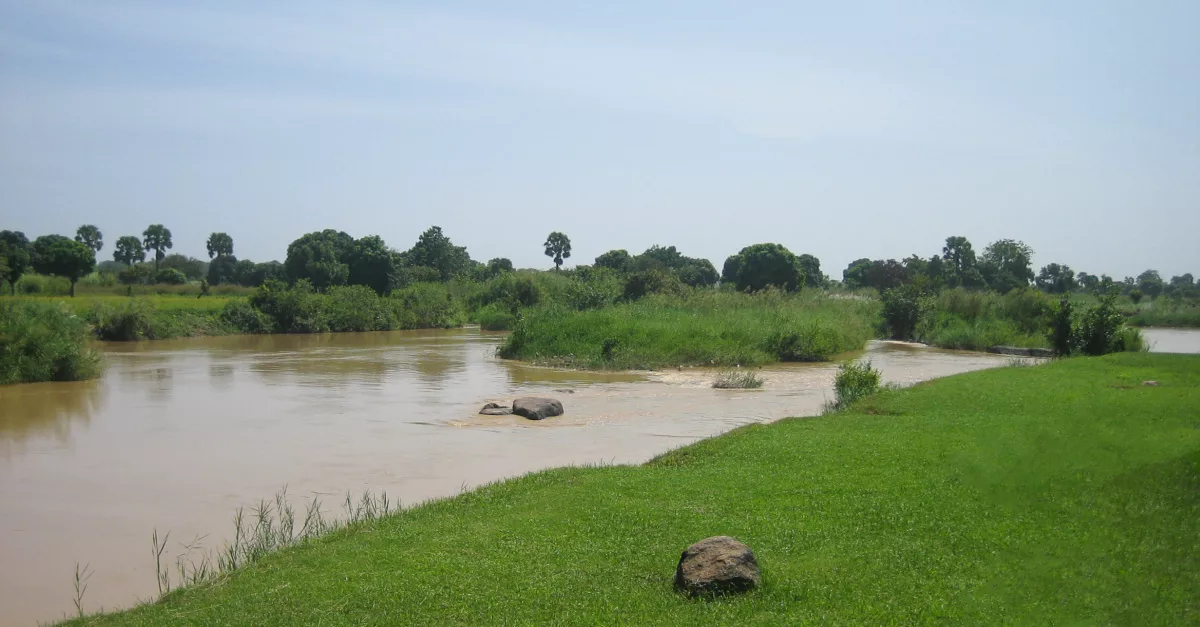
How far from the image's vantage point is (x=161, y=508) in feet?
38.1

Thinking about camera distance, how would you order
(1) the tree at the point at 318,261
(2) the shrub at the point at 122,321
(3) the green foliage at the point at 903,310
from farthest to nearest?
(1) the tree at the point at 318,261, (3) the green foliage at the point at 903,310, (2) the shrub at the point at 122,321

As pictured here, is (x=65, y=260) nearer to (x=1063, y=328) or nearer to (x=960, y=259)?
(x=1063, y=328)

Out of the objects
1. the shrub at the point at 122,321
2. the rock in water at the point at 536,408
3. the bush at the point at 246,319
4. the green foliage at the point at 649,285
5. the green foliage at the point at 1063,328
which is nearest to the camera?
the rock in water at the point at 536,408

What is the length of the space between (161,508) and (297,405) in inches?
385

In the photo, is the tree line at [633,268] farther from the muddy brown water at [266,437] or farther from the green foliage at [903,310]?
the muddy brown water at [266,437]

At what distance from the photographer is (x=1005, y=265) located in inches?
2788

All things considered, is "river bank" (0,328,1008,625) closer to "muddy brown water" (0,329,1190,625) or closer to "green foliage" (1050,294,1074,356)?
"muddy brown water" (0,329,1190,625)

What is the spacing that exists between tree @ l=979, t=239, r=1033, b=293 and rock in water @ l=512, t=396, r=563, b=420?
54876mm

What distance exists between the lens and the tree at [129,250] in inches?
4158

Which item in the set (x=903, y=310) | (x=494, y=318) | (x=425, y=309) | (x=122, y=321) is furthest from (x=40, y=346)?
(x=903, y=310)

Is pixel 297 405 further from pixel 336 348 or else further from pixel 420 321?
pixel 420 321

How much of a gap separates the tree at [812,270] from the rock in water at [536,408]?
2373 inches

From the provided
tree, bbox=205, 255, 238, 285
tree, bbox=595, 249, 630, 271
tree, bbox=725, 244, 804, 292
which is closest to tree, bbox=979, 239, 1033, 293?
tree, bbox=725, 244, 804, 292

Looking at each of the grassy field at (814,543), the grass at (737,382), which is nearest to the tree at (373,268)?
the grass at (737,382)
